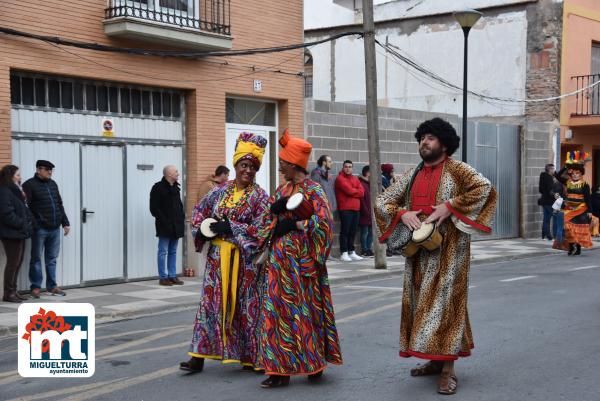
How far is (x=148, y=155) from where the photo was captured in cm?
1327

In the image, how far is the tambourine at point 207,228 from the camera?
255 inches

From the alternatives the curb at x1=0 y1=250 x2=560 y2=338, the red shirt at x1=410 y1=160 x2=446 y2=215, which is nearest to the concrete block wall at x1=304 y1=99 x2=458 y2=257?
the curb at x1=0 y1=250 x2=560 y2=338

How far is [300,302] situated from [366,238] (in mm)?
10850

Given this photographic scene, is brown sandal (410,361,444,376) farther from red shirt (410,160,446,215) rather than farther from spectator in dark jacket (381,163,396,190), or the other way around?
spectator in dark jacket (381,163,396,190)

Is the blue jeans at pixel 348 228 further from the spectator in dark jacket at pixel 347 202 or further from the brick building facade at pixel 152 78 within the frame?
the brick building facade at pixel 152 78

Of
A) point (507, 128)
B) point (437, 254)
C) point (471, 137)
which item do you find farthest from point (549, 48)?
point (437, 254)

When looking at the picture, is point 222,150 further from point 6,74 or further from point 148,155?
point 6,74

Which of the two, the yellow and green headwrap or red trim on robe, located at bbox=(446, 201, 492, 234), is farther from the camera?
the yellow and green headwrap

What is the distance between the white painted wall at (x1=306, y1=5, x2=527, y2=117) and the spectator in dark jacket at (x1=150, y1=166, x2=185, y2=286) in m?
13.3

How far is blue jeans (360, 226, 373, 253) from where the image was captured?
16797 mm

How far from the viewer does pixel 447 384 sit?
5.86 metres

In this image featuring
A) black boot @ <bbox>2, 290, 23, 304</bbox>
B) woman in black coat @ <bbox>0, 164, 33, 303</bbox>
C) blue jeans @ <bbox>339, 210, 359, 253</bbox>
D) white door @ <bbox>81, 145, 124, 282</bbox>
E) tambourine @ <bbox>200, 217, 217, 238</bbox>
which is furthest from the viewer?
blue jeans @ <bbox>339, 210, 359, 253</bbox>

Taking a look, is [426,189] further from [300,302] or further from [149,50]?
[149,50]

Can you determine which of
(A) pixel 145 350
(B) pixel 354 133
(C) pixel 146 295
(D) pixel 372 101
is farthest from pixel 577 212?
(A) pixel 145 350
